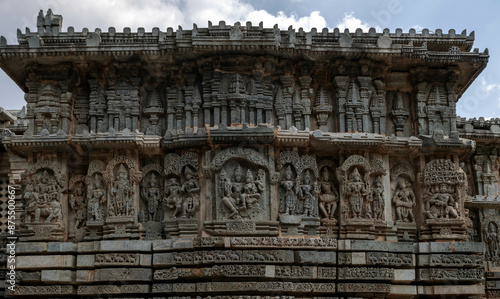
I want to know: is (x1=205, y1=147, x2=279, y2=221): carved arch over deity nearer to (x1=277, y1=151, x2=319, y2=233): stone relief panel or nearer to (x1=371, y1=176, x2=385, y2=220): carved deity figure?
(x1=277, y1=151, x2=319, y2=233): stone relief panel

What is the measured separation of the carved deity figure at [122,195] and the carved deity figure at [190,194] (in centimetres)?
110

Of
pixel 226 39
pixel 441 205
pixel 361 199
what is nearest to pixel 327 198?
pixel 361 199

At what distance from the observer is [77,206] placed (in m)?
12.2

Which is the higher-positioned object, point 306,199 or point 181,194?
point 181,194

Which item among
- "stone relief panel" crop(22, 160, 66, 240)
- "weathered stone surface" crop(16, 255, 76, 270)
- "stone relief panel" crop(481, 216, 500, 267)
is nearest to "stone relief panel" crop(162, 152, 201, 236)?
"weathered stone surface" crop(16, 255, 76, 270)

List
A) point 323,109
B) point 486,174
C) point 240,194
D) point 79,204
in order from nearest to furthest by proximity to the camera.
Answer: point 240,194 < point 79,204 < point 323,109 < point 486,174

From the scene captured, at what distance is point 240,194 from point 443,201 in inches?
164

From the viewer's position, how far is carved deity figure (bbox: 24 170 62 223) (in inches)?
465

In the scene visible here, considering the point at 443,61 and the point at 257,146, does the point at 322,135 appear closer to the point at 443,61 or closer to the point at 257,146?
the point at 257,146

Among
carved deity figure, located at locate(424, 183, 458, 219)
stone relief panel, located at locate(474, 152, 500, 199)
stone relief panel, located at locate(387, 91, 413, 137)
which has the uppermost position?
stone relief panel, located at locate(387, 91, 413, 137)

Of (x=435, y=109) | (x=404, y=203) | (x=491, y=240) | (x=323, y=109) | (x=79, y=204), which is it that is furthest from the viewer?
(x=491, y=240)

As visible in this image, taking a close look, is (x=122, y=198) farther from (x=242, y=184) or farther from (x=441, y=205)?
(x=441, y=205)

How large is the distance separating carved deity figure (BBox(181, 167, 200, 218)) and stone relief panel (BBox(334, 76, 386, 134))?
3.20 m

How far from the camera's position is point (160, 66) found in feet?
40.8
